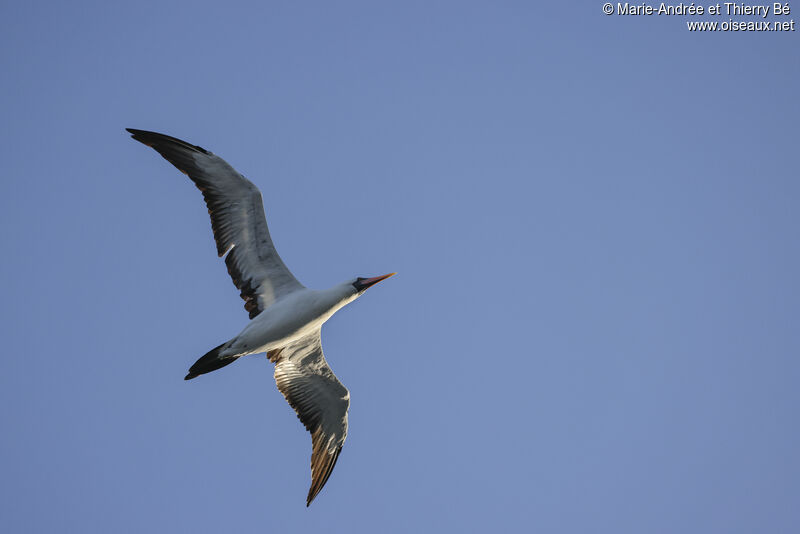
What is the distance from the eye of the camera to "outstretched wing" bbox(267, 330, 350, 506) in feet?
53.5

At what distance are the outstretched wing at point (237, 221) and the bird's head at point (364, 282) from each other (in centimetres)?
127

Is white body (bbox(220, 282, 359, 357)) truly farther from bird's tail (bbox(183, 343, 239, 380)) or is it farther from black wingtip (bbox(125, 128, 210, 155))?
black wingtip (bbox(125, 128, 210, 155))

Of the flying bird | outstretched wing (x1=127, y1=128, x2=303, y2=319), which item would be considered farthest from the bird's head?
outstretched wing (x1=127, y1=128, x2=303, y2=319)

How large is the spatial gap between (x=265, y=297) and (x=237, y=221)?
70.2 inches

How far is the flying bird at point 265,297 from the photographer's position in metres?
14.2

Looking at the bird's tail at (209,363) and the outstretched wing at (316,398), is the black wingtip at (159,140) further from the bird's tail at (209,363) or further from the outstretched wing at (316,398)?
the outstretched wing at (316,398)

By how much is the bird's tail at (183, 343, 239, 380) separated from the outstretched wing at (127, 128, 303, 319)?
1517 millimetres

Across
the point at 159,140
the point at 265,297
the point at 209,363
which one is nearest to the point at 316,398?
the point at 265,297

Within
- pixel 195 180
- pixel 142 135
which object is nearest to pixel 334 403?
pixel 195 180

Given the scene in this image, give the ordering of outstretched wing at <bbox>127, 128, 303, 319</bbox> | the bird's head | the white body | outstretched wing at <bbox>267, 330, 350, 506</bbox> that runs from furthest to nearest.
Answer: outstretched wing at <bbox>267, 330, 350, 506</bbox> < the bird's head < the white body < outstretched wing at <bbox>127, 128, 303, 319</bbox>

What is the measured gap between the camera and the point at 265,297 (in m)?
15.4

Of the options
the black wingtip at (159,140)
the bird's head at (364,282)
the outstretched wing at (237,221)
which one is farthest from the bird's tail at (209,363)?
the black wingtip at (159,140)

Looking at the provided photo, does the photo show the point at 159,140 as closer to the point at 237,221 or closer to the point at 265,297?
the point at 237,221

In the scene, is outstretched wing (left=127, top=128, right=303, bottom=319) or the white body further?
the white body
